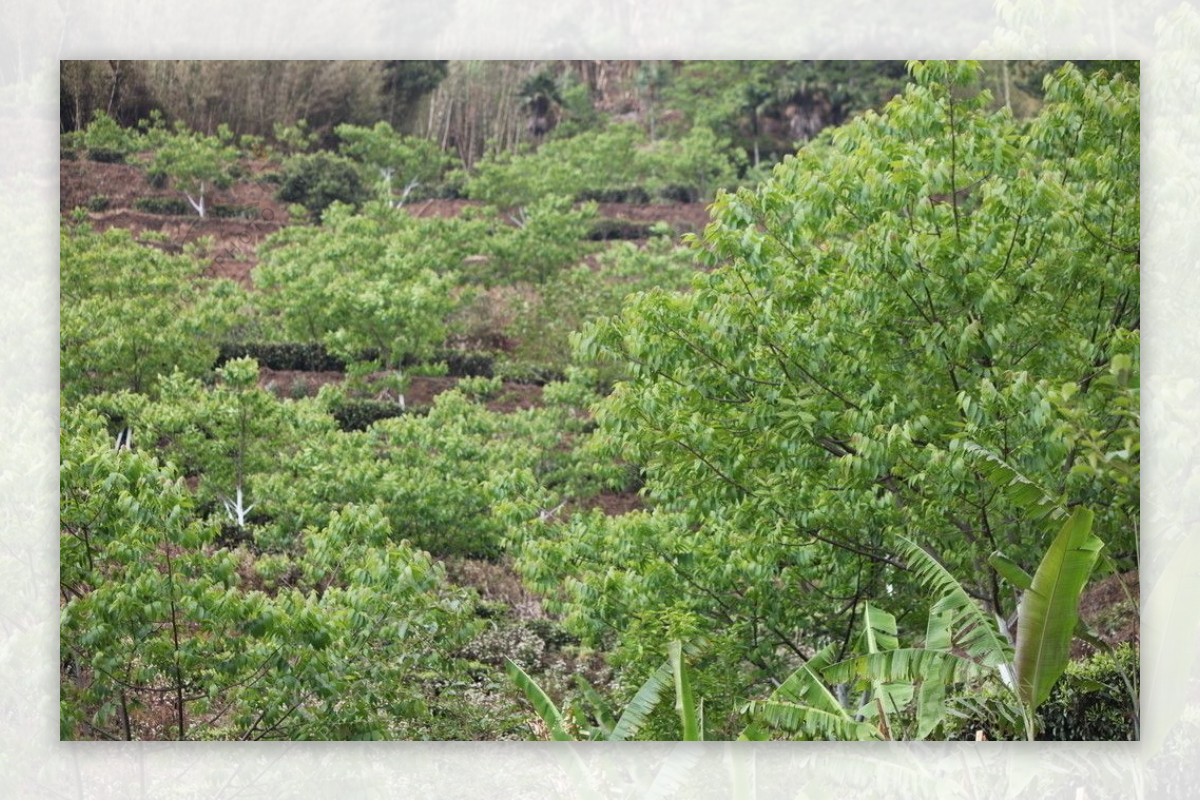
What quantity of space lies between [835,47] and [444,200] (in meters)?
1.89

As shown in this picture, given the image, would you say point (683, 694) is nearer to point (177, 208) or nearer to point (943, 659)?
point (943, 659)

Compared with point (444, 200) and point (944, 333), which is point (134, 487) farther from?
point (944, 333)

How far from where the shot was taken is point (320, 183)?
243 inches

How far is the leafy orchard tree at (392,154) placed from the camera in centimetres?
613

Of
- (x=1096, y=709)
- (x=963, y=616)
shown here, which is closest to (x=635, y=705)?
(x=963, y=616)

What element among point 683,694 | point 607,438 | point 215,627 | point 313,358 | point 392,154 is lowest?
point 683,694

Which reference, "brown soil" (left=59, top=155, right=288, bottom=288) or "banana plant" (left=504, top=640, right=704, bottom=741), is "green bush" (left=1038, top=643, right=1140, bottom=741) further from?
"brown soil" (left=59, top=155, right=288, bottom=288)

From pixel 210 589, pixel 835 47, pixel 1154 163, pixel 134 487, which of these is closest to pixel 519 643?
pixel 210 589

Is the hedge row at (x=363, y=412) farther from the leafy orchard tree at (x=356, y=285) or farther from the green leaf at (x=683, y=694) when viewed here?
the green leaf at (x=683, y=694)

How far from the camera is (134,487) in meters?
5.89

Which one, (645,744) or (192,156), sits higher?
(192,156)

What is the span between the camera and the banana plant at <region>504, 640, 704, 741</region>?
5738mm

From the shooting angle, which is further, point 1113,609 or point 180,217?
point 180,217

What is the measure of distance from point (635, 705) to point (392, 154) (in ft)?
8.78
